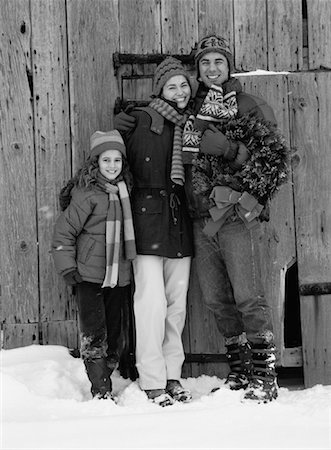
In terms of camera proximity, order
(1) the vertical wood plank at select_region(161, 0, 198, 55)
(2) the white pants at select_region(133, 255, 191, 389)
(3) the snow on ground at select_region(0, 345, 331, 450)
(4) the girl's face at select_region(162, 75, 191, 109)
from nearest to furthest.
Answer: (3) the snow on ground at select_region(0, 345, 331, 450)
(2) the white pants at select_region(133, 255, 191, 389)
(4) the girl's face at select_region(162, 75, 191, 109)
(1) the vertical wood plank at select_region(161, 0, 198, 55)

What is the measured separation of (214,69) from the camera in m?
3.86

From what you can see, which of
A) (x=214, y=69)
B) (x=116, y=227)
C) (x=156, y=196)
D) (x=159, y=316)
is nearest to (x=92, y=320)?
(x=159, y=316)

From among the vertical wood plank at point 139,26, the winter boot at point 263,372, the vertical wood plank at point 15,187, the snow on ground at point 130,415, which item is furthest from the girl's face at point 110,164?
the winter boot at point 263,372

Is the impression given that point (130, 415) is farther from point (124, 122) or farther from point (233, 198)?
point (124, 122)

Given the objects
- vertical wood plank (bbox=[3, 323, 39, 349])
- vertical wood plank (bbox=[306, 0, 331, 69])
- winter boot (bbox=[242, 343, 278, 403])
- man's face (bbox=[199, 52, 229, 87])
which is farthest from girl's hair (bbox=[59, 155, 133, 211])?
vertical wood plank (bbox=[306, 0, 331, 69])

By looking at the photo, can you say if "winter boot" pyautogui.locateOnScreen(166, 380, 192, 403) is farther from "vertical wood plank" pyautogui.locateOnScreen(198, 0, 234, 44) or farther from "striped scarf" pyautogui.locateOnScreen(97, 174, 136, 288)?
"vertical wood plank" pyautogui.locateOnScreen(198, 0, 234, 44)

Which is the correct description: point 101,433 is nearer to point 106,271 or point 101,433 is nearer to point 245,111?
point 106,271

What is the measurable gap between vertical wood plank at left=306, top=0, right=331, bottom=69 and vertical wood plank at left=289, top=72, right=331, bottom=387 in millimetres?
92

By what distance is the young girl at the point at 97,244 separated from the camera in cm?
363

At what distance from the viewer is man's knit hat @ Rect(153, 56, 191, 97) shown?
3.85 metres

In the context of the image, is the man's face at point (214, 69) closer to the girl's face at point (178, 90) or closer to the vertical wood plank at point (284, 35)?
the girl's face at point (178, 90)

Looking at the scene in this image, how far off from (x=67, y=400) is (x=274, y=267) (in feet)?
5.03

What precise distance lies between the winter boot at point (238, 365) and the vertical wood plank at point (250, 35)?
175 cm

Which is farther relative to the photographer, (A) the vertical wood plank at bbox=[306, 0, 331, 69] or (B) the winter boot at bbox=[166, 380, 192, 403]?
(A) the vertical wood plank at bbox=[306, 0, 331, 69]
